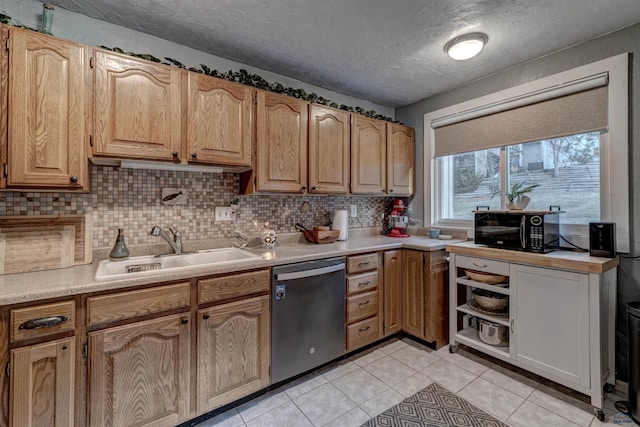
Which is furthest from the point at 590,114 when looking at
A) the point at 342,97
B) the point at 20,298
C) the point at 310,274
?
the point at 20,298

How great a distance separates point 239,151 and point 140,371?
138 cm

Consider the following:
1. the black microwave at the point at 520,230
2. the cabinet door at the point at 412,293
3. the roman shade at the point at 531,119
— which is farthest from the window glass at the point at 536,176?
the cabinet door at the point at 412,293

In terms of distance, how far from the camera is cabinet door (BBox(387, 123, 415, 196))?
116 inches

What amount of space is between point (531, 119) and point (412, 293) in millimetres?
1718

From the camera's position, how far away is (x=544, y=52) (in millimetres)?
2160

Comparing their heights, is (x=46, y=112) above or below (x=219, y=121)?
below

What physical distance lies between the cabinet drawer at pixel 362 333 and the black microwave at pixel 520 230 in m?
1.12

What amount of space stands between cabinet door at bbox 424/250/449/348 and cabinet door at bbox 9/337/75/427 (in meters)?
2.30

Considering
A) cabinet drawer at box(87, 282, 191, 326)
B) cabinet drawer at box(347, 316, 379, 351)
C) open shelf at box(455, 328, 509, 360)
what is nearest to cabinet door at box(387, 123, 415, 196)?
cabinet drawer at box(347, 316, 379, 351)

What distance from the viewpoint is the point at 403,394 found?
186 centimetres

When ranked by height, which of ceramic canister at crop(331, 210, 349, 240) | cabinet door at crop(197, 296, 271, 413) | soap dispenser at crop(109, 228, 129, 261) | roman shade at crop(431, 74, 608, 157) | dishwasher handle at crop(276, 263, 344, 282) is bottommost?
cabinet door at crop(197, 296, 271, 413)

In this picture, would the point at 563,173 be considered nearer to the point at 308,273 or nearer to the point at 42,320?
the point at 308,273

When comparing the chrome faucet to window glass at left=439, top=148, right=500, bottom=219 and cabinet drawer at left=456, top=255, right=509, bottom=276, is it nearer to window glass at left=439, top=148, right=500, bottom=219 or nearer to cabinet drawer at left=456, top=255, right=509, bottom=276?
cabinet drawer at left=456, top=255, right=509, bottom=276

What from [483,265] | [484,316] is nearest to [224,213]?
[483,265]
